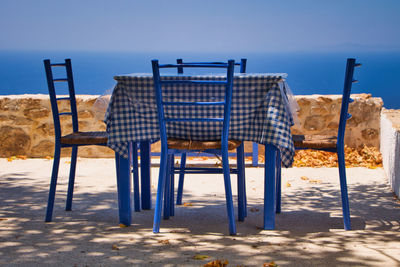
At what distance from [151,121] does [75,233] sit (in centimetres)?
73

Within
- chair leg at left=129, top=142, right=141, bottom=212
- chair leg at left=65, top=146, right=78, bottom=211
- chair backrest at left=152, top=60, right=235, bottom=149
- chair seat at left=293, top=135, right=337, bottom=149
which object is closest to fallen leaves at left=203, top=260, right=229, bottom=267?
chair backrest at left=152, top=60, right=235, bottom=149

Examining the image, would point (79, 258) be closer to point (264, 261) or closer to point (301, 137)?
point (264, 261)

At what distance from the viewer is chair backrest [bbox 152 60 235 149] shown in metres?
2.80

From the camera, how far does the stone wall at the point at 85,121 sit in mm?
5539

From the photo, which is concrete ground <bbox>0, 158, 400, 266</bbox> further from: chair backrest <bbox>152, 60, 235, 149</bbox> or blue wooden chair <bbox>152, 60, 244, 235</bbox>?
chair backrest <bbox>152, 60, 235, 149</bbox>

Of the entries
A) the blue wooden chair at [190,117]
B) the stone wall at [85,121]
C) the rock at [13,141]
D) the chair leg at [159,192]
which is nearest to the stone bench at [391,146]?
the stone wall at [85,121]

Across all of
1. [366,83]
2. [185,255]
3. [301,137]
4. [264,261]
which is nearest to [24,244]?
[185,255]

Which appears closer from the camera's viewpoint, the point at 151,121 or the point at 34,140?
the point at 151,121

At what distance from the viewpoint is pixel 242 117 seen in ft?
9.89

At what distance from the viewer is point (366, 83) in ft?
131

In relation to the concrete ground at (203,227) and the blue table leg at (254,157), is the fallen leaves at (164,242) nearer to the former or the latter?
the concrete ground at (203,227)

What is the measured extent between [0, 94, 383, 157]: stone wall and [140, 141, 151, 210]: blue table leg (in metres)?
2.06

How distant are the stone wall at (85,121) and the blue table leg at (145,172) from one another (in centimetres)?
206

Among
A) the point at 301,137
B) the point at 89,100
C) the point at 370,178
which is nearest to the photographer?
the point at 301,137
